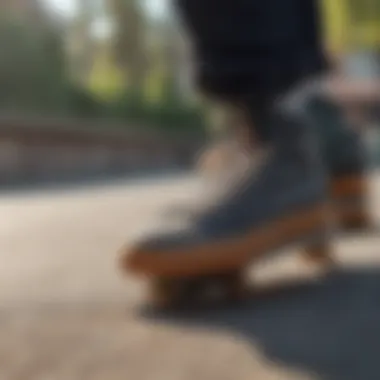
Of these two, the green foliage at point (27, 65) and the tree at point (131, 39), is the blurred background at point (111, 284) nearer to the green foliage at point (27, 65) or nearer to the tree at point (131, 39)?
the green foliage at point (27, 65)

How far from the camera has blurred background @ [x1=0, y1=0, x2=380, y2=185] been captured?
14.2 feet

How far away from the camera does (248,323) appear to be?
1.05m

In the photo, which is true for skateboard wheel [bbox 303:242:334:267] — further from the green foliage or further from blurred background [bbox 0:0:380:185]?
the green foliage

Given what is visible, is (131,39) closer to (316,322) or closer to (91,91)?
(91,91)

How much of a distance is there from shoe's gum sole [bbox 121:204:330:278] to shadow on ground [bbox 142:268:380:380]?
44 mm

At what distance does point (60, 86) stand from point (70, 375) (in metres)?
4.88

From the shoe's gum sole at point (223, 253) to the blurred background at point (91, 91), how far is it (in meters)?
2.46

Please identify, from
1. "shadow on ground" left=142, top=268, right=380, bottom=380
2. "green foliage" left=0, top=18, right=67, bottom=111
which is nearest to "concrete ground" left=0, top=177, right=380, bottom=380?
"shadow on ground" left=142, top=268, right=380, bottom=380

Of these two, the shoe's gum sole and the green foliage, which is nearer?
the shoe's gum sole

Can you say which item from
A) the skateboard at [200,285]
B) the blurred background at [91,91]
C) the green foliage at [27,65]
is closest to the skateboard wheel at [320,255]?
the skateboard at [200,285]

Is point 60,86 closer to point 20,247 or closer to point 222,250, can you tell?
point 20,247

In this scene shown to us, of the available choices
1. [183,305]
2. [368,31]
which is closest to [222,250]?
[183,305]

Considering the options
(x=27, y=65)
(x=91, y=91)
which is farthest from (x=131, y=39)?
(x=27, y=65)

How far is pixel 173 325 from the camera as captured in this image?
3.44ft
